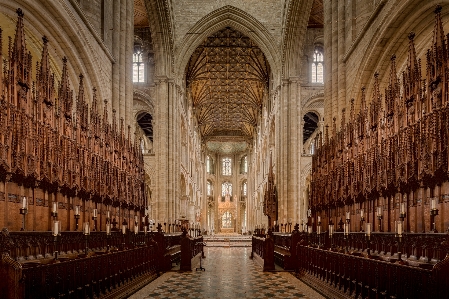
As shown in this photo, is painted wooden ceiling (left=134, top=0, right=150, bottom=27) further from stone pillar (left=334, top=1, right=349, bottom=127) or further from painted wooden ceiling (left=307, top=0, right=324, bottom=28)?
stone pillar (left=334, top=1, right=349, bottom=127)

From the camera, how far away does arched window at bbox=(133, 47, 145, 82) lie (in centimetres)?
3234

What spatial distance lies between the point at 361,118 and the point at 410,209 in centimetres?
330

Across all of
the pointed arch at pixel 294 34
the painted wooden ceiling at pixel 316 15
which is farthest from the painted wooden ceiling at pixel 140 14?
the painted wooden ceiling at pixel 316 15

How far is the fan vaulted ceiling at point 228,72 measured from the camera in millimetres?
35612

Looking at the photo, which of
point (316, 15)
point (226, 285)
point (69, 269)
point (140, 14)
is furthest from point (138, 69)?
point (69, 269)

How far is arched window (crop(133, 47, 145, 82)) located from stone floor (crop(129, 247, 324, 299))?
69.4 feet

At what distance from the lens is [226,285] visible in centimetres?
1042

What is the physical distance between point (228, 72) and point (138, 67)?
10.3 m

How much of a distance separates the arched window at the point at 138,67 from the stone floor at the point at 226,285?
21167 millimetres

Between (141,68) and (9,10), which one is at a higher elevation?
(141,68)

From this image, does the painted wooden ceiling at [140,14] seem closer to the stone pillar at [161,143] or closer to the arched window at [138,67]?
the arched window at [138,67]

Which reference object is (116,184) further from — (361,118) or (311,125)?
(311,125)

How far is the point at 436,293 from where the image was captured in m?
4.94

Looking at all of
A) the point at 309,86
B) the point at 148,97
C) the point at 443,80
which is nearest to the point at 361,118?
the point at 443,80
